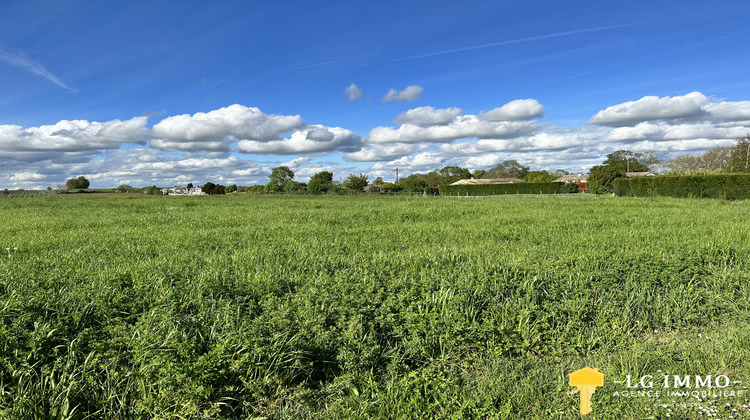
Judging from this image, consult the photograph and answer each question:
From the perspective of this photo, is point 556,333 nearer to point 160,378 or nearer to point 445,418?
point 445,418

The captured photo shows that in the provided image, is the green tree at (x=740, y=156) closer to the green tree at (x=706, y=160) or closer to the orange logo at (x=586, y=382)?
the green tree at (x=706, y=160)

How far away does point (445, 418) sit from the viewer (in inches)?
136

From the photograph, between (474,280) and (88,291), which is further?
(474,280)

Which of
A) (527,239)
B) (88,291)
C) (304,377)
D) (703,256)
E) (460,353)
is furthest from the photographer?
(527,239)

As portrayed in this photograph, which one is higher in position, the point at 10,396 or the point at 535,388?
the point at 10,396

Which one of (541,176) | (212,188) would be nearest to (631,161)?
(541,176)

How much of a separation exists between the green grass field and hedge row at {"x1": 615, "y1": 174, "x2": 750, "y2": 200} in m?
34.1

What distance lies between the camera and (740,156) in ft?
224

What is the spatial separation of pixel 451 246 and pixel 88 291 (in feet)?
21.7

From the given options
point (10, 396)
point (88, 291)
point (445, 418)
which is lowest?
point (445, 418)

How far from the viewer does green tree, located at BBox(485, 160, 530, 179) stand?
13250 centimetres

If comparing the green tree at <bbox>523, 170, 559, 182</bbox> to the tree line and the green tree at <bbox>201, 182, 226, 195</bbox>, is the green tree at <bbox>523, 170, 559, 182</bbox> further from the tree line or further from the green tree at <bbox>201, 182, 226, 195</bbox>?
the green tree at <bbox>201, 182, 226, 195</bbox>

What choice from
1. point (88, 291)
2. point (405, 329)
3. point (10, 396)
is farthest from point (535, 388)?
point (88, 291)

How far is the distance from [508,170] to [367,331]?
136375 millimetres
